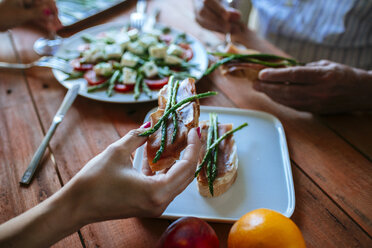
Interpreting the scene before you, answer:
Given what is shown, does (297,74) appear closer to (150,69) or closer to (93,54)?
(150,69)

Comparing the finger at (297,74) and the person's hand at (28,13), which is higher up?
the finger at (297,74)

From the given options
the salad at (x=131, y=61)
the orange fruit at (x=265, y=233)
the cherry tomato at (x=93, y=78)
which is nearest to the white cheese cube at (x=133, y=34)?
the salad at (x=131, y=61)

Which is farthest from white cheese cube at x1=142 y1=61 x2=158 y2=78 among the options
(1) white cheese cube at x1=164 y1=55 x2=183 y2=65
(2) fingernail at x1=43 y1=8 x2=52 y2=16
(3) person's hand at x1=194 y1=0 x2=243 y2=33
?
(2) fingernail at x1=43 y1=8 x2=52 y2=16

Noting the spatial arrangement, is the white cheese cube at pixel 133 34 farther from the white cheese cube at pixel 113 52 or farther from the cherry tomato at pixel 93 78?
the cherry tomato at pixel 93 78

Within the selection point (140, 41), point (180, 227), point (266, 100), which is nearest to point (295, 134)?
point (266, 100)

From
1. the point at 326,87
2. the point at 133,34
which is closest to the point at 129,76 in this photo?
the point at 133,34

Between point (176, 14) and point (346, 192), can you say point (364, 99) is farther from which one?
point (176, 14)
